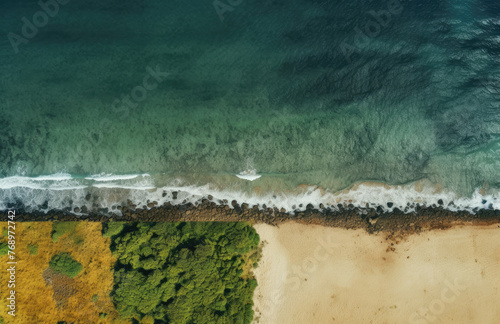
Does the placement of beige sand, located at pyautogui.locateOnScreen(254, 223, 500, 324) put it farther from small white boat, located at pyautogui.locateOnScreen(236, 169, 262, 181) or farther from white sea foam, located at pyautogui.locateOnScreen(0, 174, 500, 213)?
small white boat, located at pyautogui.locateOnScreen(236, 169, 262, 181)

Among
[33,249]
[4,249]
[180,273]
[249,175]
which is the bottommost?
[180,273]

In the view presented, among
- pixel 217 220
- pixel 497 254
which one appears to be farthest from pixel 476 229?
pixel 217 220

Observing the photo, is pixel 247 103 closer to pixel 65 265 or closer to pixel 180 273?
pixel 180 273

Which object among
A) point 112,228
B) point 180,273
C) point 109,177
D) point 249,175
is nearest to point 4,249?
point 112,228

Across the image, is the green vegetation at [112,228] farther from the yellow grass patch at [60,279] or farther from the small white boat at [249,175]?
the small white boat at [249,175]

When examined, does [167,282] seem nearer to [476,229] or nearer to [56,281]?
[56,281]

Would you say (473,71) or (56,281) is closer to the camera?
(56,281)
